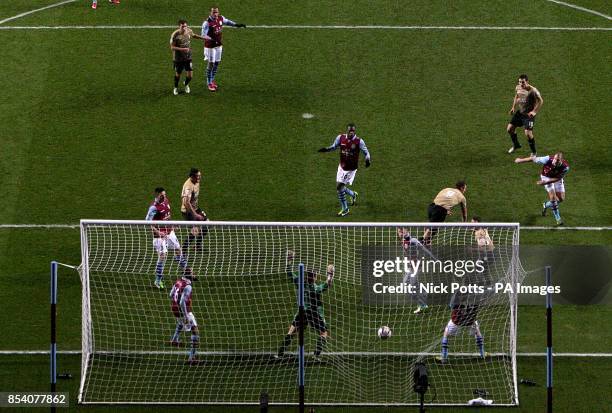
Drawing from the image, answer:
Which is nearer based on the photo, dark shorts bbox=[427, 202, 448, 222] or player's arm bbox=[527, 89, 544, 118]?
dark shorts bbox=[427, 202, 448, 222]

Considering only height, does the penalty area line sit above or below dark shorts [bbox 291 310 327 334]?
above

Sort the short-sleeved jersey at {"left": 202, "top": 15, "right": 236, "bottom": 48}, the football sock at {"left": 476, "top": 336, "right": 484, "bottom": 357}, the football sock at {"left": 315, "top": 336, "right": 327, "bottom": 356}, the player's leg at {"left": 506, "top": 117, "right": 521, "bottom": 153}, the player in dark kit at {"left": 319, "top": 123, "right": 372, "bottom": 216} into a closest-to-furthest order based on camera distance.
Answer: the football sock at {"left": 476, "top": 336, "right": 484, "bottom": 357}, the football sock at {"left": 315, "top": 336, "right": 327, "bottom": 356}, the player in dark kit at {"left": 319, "top": 123, "right": 372, "bottom": 216}, the player's leg at {"left": 506, "top": 117, "right": 521, "bottom": 153}, the short-sleeved jersey at {"left": 202, "top": 15, "right": 236, "bottom": 48}

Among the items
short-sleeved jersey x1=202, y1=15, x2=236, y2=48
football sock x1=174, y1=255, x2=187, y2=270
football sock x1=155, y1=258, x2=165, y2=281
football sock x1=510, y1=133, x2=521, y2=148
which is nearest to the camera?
football sock x1=174, y1=255, x2=187, y2=270

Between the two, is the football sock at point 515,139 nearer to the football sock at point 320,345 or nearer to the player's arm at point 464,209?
the player's arm at point 464,209

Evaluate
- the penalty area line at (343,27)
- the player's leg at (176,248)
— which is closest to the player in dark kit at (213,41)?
the penalty area line at (343,27)

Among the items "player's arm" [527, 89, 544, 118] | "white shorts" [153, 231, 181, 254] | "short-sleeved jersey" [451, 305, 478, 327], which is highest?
"player's arm" [527, 89, 544, 118]

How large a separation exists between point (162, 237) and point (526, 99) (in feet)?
31.8

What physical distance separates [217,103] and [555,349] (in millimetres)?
11995

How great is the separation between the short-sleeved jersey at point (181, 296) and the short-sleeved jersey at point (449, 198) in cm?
635

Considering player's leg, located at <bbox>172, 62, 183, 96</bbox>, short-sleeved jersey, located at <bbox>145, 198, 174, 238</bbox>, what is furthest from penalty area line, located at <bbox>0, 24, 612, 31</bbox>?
short-sleeved jersey, located at <bbox>145, 198, 174, 238</bbox>

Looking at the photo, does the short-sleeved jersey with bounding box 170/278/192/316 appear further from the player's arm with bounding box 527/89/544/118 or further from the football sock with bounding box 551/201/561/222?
the player's arm with bounding box 527/89/544/118

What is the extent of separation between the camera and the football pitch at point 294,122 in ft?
105

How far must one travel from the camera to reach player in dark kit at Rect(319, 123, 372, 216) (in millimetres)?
33312

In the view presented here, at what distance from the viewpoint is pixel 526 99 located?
35500mm
